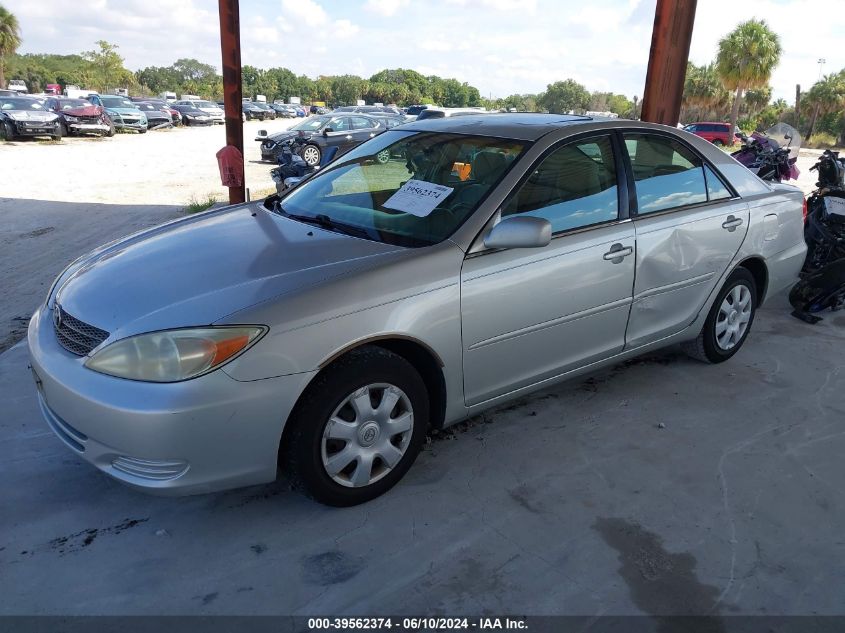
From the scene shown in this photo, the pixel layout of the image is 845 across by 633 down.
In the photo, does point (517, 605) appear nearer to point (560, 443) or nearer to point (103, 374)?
point (560, 443)

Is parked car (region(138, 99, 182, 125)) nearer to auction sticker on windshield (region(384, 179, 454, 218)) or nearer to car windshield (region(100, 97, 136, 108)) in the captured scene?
car windshield (region(100, 97, 136, 108))

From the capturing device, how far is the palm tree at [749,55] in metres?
36.2

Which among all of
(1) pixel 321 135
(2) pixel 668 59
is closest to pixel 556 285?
(2) pixel 668 59

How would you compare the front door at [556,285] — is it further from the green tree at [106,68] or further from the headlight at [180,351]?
the green tree at [106,68]

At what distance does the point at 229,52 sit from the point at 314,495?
5.12m

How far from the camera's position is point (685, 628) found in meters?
2.28

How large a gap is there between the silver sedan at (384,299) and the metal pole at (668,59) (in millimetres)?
3408

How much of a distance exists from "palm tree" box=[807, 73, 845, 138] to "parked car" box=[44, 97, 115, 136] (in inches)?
1901

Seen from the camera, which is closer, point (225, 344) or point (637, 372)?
point (225, 344)

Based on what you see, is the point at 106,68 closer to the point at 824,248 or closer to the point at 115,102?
the point at 115,102

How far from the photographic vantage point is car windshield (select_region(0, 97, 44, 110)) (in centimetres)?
2083

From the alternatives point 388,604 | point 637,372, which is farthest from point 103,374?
point 637,372

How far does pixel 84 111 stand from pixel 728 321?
78.6 ft

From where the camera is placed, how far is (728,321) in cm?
437
